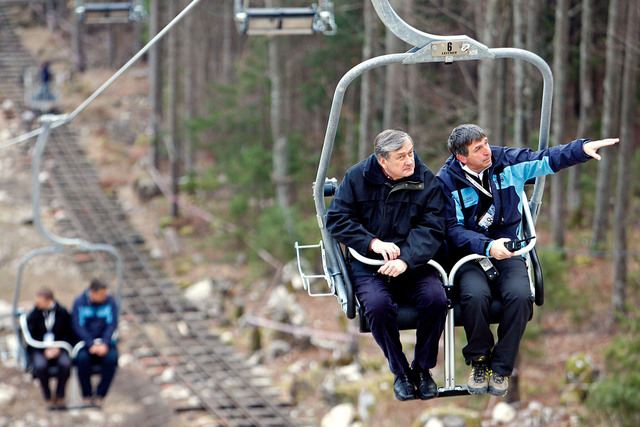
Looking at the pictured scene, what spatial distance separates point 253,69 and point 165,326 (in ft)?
24.6

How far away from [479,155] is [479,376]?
54.5 inches

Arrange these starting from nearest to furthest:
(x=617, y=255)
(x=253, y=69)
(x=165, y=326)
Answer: (x=617, y=255), (x=165, y=326), (x=253, y=69)

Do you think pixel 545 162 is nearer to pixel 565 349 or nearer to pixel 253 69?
pixel 565 349

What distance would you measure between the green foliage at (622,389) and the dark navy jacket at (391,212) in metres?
6.61

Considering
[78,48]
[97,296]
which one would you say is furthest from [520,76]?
[78,48]

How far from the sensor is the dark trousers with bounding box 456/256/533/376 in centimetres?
599

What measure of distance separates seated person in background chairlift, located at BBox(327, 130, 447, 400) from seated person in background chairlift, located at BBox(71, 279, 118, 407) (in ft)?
17.3

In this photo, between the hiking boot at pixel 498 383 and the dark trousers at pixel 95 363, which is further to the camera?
the dark trousers at pixel 95 363

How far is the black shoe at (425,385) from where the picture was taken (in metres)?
6.12

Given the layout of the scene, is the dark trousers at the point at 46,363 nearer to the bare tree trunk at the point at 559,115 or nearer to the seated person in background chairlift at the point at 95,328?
the seated person in background chairlift at the point at 95,328

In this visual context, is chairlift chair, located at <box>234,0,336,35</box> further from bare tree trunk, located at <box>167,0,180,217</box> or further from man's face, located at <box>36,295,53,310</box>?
bare tree trunk, located at <box>167,0,180,217</box>

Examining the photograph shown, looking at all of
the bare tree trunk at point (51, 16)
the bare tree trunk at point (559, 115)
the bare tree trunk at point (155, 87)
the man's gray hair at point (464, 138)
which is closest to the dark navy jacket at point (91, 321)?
the man's gray hair at point (464, 138)

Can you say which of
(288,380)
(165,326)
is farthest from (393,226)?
(165,326)

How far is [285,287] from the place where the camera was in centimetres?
2114
